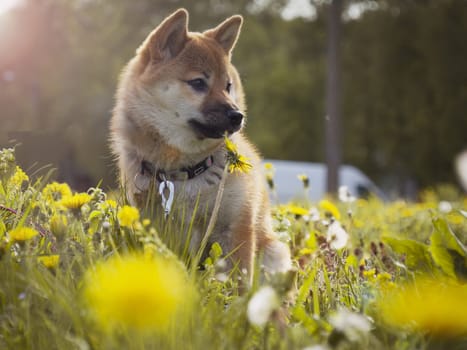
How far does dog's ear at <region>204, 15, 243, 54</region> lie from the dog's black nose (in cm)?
69

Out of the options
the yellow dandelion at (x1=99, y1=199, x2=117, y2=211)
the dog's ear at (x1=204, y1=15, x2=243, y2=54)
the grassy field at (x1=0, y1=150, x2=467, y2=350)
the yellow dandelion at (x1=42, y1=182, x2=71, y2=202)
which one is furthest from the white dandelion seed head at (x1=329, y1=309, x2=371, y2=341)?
the dog's ear at (x1=204, y1=15, x2=243, y2=54)

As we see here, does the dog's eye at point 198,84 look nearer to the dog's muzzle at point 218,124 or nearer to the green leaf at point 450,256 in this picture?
the dog's muzzle at point 218,124

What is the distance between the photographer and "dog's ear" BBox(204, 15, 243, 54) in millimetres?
4113

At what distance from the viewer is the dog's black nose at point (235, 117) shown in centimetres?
369

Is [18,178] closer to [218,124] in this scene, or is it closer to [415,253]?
[218,124]

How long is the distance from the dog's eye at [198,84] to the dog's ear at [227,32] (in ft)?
1.23

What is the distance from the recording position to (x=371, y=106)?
22375 millimetres

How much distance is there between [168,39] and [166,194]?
47.4 inches

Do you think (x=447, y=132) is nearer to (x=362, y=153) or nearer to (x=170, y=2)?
(x=362, y=153)

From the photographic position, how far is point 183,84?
3.94 m

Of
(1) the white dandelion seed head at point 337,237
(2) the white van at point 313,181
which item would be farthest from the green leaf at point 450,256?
(2) the white van at point 313,181

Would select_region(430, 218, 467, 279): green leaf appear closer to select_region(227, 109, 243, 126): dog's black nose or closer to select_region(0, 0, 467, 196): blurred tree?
select_region(227, 109, 243, 126): dog's black nose

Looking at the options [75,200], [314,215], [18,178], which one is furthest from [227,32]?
[75,200]

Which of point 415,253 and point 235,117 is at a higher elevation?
point 235,117
